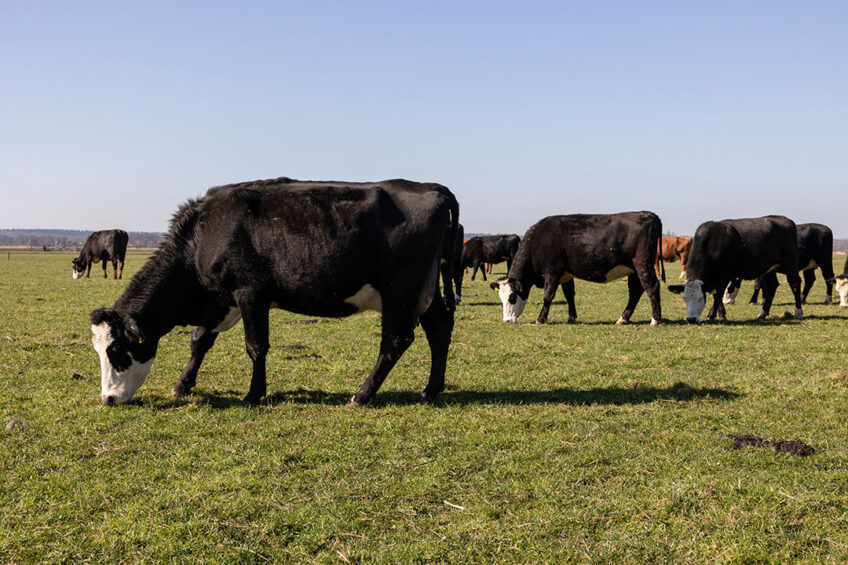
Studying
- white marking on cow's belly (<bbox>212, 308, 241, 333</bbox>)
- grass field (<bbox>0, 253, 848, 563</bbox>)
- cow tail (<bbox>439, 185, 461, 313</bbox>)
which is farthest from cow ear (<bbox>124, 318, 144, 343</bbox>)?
cow tail (<bbox>439, 185, 461, 313</bbox>)

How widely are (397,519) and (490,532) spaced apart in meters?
0.66

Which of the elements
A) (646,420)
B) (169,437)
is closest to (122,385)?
(169,437)

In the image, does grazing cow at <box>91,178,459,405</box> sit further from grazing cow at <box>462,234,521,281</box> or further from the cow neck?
grazing cow at <box>462,234,521,281</box>

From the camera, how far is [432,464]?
5805 millimetres

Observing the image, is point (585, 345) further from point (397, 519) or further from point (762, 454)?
point (397, 519)

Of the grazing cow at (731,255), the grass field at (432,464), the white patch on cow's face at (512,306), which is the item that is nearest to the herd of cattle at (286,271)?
the grass field at (432,464)

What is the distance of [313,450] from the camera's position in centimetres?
612

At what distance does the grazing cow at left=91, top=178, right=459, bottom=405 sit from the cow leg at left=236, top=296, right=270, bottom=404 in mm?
11

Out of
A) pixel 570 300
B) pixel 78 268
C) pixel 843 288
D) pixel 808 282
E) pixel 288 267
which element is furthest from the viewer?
pixel 78 268

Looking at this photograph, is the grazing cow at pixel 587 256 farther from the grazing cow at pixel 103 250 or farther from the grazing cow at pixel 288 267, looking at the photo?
the grazing cow at pixel 103 250

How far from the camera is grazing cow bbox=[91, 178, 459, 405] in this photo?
768cm

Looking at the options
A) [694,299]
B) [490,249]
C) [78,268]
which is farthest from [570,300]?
[78,268]

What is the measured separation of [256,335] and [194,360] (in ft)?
3.87

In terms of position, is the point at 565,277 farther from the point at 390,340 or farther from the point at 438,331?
the point at 390,340
